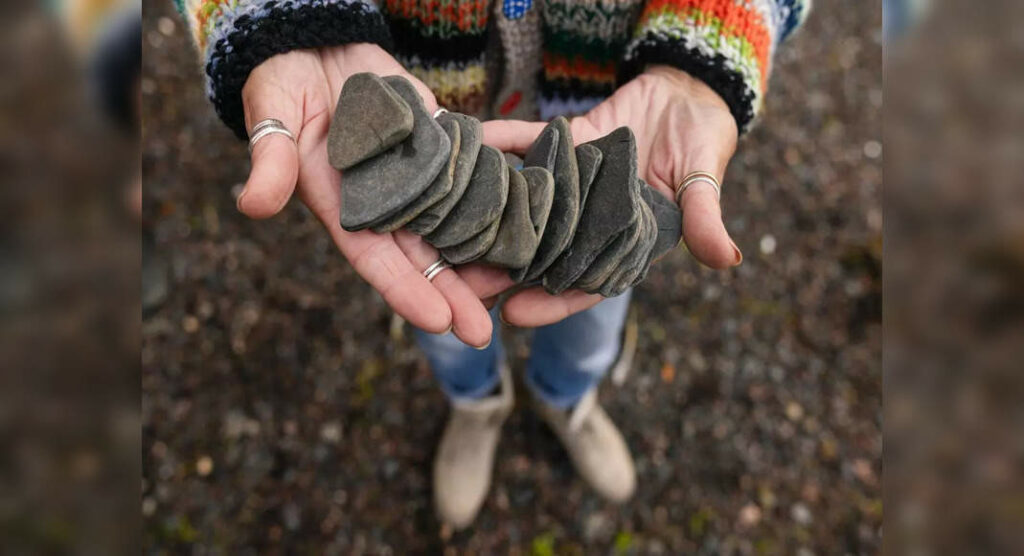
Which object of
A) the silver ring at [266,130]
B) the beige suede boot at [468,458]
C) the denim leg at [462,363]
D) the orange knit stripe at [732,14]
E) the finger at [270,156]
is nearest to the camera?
the finger at [270,156]

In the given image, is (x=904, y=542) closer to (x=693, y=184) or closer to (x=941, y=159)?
(x=941, y=159)

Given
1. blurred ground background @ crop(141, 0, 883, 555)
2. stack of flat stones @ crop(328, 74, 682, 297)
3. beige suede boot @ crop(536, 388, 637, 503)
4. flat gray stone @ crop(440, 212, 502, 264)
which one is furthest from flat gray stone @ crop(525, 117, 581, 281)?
blurred ground background @ crop(141, 0, 883, 555)

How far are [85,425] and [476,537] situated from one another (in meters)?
1.97

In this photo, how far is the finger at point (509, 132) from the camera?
1700mm

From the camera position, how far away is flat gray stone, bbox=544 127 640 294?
148 centimetres

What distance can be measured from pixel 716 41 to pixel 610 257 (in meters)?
0.60

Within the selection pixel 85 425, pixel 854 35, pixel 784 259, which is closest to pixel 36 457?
pixel 85 425

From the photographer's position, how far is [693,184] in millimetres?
1548

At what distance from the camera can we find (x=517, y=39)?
1618mm

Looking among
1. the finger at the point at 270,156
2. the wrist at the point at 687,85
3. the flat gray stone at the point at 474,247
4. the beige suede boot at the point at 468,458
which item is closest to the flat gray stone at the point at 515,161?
the flat gray stone at the point at 474,247

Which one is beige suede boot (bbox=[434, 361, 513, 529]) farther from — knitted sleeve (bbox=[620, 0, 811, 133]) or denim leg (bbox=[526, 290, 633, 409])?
knitted sleeve (bbox=[620, 0, 811, 133])

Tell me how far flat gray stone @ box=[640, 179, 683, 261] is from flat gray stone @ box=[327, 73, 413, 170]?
1.89ft

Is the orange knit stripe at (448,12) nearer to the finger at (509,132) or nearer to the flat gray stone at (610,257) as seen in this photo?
the finger at (509,132)

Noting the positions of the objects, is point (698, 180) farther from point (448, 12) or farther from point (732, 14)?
point (448, 12)
